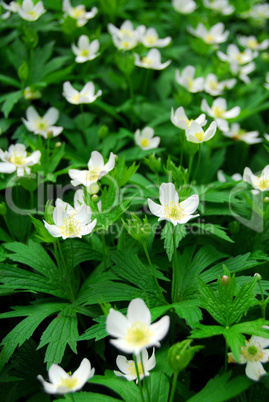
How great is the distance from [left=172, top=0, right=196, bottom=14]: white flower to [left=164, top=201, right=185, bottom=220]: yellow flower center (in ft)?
9.42

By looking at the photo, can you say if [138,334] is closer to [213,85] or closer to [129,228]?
[129,228]

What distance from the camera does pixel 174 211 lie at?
219 cm

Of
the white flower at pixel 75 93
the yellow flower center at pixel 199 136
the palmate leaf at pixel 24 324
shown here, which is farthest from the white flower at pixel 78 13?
the palmate leaf at pixel 24 324

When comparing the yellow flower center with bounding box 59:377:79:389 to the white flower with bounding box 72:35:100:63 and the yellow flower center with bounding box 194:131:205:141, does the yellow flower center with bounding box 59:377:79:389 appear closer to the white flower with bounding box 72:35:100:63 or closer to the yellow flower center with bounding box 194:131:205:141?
the yellow flower center with bounding box 194:131:205:141

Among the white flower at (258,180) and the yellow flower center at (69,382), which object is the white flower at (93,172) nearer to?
the white flower at (258,180)

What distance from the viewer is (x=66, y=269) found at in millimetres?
2334

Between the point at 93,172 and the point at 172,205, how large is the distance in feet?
1.76

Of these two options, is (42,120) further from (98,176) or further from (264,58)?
(264,58)

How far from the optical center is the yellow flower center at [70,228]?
7.09 ft

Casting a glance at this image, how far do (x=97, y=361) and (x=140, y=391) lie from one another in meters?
0.64

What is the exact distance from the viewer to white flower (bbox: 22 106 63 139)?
10.5ft

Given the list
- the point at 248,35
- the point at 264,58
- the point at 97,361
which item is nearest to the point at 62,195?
the point at 97,361

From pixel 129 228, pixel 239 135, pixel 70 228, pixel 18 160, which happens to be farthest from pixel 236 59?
pixel 70 228

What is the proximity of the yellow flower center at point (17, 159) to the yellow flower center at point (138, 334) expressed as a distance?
1.45m
